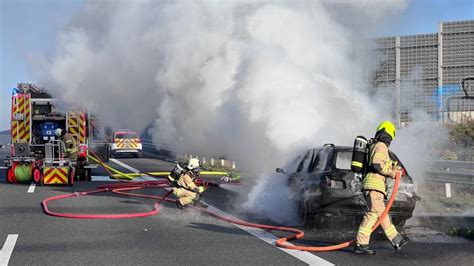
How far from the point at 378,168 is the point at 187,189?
494 cm

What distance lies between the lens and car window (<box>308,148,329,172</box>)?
8.68 m

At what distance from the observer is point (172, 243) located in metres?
7.48

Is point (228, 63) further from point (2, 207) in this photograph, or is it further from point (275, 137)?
point (2, 207)

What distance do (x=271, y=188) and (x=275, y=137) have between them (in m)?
1.00

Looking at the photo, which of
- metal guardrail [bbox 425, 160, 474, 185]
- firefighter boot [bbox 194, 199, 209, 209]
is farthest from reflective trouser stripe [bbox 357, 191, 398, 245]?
metal guardrail [bbox 425, 160, 474, 185]

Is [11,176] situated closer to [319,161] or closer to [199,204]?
[199,204]

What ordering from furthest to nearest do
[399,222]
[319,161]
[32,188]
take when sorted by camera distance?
1. [32,188]
2. [319,161]
3. [399,222]

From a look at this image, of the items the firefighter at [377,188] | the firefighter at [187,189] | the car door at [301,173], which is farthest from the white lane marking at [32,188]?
the firefighter at [377,188]

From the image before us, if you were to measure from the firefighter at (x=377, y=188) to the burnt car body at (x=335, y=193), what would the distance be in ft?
3.81

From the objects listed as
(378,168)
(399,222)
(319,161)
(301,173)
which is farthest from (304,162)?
(378,168)

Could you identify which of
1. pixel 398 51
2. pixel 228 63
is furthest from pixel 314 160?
pixel 398 51

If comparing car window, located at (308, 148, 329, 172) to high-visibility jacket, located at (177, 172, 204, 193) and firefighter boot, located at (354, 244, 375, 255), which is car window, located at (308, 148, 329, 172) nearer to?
firefighter boot, located at (354, 244, 375, 255)

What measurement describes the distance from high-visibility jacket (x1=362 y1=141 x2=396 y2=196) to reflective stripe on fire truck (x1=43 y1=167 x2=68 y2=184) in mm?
10815

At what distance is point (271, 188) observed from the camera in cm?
1069
